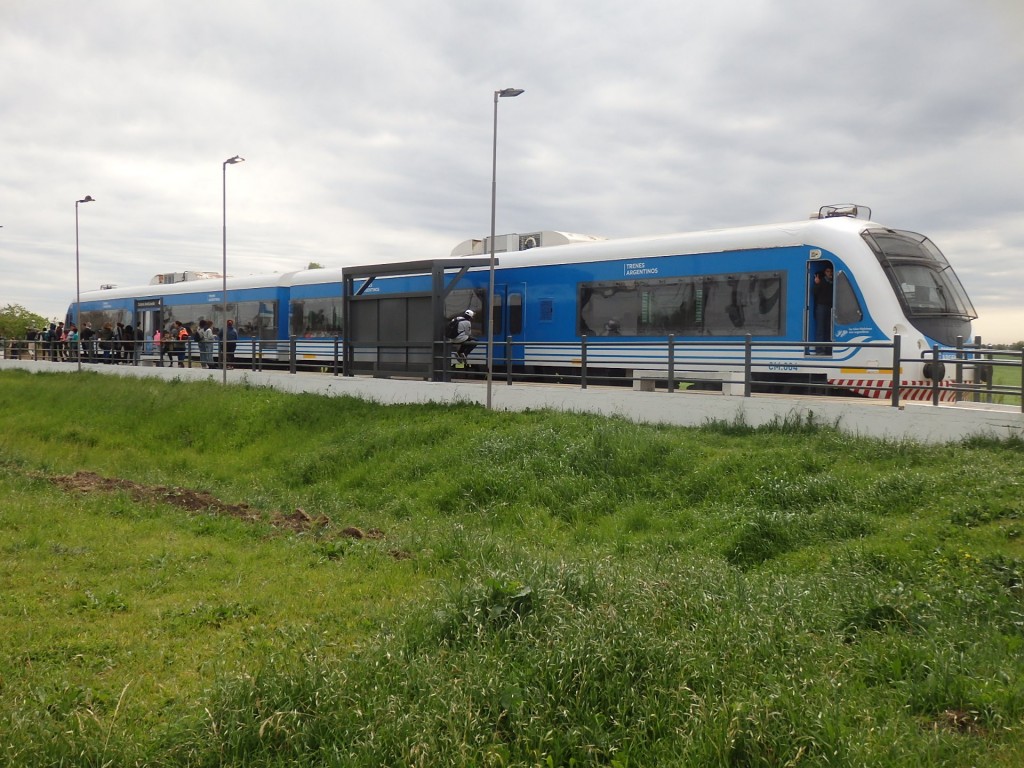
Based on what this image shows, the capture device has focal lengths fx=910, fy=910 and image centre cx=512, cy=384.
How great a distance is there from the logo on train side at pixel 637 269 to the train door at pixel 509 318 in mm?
3108

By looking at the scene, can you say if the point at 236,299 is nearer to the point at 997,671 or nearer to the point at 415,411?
the point at 415,411

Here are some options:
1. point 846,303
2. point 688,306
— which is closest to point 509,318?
point 688,306

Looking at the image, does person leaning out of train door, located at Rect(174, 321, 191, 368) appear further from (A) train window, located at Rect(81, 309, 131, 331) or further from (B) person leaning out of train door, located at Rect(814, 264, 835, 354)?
(B) person leaning out of train door, located at Rect(814, 264, 835, 354)

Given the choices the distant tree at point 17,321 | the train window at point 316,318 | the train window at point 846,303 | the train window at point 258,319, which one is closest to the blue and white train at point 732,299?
the train window at point 846,303

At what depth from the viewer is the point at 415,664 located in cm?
567

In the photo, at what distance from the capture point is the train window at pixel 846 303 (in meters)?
15.8

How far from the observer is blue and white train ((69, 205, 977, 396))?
15.6 metres

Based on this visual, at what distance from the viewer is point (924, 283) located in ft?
52.7

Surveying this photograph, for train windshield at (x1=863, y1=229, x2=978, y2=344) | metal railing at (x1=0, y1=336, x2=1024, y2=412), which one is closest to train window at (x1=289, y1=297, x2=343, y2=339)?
metal railing at (x1=0, y1=336, x2=1024, y2=412)

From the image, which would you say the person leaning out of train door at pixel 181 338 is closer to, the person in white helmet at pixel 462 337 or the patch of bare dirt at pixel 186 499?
the person in white helmet at pixel 462 337

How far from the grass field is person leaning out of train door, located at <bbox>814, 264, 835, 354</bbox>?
3.18m

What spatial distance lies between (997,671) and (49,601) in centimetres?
712

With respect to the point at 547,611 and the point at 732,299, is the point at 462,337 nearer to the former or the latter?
the point at 732,299

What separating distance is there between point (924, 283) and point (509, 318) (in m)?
9.54
